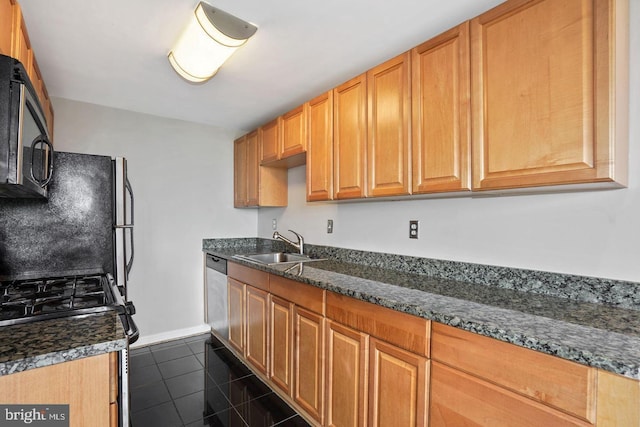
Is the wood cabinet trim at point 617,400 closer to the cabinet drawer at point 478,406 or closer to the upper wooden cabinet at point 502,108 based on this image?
the cabinet drawer at point 478,406

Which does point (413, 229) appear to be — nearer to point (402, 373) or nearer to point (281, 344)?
point (402, 373)

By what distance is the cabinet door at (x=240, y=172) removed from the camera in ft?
10.9

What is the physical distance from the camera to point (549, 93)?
1188 mm

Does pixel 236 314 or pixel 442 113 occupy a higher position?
pixel 442 113

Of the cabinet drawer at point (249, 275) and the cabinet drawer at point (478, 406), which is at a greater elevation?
the cabinet drawer at point (249, 275)

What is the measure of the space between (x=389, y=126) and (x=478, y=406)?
4.42 feet

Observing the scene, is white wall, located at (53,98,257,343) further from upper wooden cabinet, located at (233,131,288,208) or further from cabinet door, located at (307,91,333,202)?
cabinet door, located at (307,91,333,202)

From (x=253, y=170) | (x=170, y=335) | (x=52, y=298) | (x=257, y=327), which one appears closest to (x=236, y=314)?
(x=257, y=327)

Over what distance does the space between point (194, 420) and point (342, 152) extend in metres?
1.89

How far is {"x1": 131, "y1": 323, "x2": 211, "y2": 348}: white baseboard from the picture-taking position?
2953 millimetres

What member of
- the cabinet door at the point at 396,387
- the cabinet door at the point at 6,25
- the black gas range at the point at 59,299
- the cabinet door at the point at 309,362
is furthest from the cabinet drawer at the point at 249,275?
the cabinet door at the point at 6,25

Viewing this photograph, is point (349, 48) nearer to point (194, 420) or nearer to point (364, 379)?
point (364, 379)

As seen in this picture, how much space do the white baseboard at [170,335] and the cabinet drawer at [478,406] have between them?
2689mm

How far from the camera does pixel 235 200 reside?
11.5 ft
